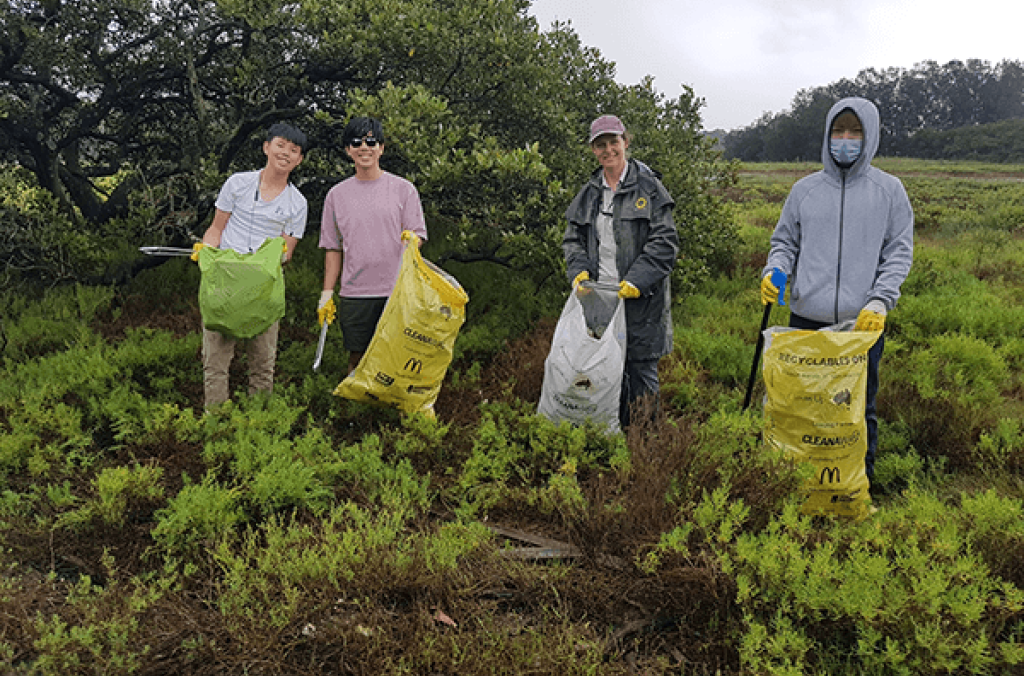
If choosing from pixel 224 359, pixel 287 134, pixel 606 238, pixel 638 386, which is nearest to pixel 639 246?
pixel 606 238

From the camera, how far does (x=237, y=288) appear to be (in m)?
3.77

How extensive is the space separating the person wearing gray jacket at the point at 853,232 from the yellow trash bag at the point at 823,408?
270 mm

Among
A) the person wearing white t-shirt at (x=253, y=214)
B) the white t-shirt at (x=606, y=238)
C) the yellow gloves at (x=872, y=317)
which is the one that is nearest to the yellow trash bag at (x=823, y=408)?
the yellow gloves at (x=872, y=317)

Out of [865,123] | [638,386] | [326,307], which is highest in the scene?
[865,123]

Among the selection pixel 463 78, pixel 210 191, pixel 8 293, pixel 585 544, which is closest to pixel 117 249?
pixel 8 293

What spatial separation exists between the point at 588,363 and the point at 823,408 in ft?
4.21

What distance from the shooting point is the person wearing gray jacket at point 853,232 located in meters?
3.19

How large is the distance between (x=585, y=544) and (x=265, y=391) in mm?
2611

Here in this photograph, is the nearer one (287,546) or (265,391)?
(287,546)

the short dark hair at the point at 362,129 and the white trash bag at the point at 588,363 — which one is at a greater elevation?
the short dark hair at the point at 362,129

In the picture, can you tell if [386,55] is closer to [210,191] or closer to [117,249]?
[210,191]

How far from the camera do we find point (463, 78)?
19.9 ft

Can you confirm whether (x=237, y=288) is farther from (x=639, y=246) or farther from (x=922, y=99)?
(x=922, y=99)

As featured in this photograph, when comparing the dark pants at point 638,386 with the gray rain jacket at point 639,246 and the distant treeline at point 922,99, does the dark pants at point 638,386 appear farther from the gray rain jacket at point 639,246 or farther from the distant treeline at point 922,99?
the distant treeline at point 922,99
